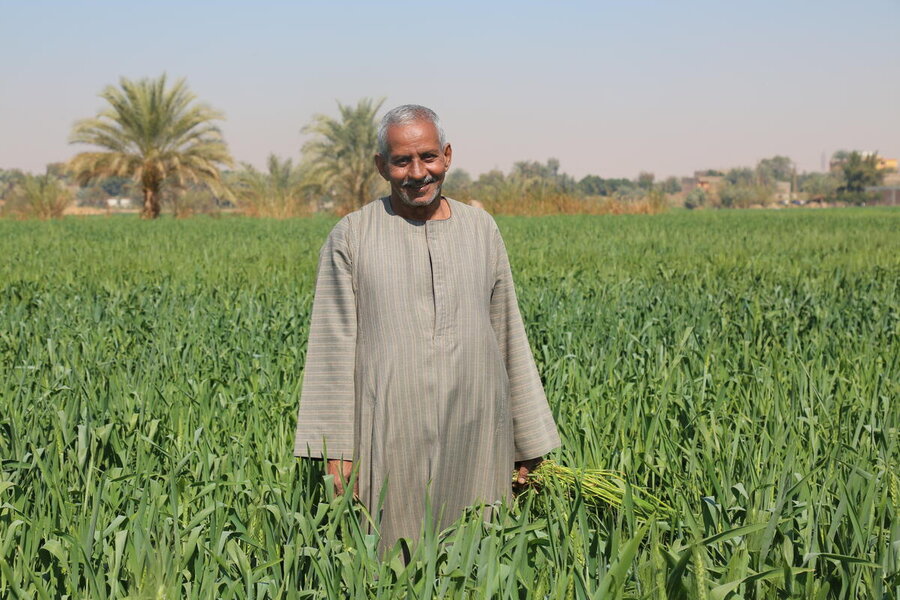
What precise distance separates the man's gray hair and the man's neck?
14 cm

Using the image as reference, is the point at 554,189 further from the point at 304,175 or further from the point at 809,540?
the point at 809,540

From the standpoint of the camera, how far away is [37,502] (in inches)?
Result: 80.0

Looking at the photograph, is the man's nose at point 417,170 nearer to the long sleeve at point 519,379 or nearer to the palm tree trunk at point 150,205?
the long sleeve at point 519,379

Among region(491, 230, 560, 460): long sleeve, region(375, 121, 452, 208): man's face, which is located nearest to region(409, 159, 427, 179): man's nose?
region(375, 121, 452, 208): man's face

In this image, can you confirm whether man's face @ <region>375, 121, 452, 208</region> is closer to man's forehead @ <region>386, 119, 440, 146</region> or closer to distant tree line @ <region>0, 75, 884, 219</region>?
man's forehead @ <region>386, 119, 440, 146</region>

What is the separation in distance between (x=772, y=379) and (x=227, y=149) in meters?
28.6

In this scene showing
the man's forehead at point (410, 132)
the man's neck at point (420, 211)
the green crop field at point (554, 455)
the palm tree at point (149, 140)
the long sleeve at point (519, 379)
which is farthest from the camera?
the palm tree at point (149, 140)

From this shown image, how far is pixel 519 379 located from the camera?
87.6 inches

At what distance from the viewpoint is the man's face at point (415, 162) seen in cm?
196

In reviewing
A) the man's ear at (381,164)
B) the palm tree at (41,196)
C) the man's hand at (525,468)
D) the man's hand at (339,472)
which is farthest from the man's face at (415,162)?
the palm tree at (41,196)

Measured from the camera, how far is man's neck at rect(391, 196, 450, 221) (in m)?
2.08

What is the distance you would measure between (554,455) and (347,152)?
1277 inches

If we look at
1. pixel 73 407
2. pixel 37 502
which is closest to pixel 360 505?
pixel 37 502

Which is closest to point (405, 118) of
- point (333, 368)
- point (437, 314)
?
point (437, 314)
